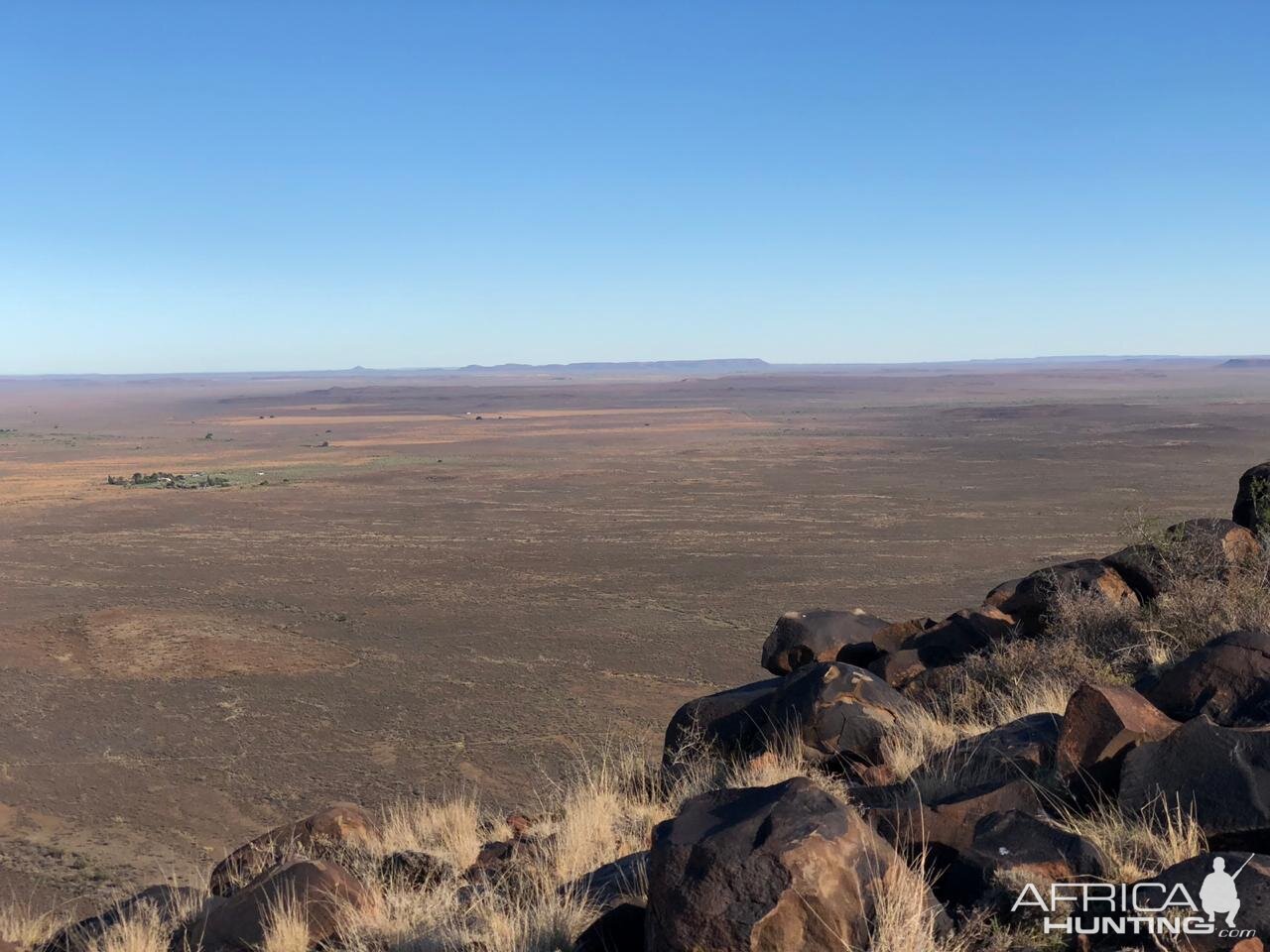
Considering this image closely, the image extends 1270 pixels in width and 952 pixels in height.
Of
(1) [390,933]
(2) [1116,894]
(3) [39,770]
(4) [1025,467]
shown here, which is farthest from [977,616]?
(4) [1025,467]

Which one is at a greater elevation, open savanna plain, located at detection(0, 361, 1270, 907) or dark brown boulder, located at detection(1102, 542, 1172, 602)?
dark brown boulder, located at detection(1102, 542, 1172, 602)

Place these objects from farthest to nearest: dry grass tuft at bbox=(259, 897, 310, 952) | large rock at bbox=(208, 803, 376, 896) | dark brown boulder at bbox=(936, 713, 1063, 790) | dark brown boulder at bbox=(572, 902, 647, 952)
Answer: large rock at bbox=(208, 803, 376, 896) < dark brown boulder at bbox=(936, 713, 1063, 790) < dry grass tuft at bbox=(259, 897, 310, 952) < dark brown boulder at bbox=(572, 902, 647, 952)

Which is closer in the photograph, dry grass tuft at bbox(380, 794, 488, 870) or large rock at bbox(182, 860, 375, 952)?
large rock at bbox(182, 860, 375, 952)

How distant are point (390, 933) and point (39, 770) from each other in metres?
10.7

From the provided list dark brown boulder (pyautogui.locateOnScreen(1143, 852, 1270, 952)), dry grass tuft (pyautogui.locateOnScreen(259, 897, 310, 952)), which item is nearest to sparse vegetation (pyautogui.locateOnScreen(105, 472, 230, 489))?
dry grass tuft (pyautogui.locateOnScreen(259, 897, 310, 952))

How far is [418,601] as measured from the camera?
75.4ft

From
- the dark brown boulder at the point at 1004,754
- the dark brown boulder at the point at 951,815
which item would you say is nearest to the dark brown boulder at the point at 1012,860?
the dark brown boulder at the point at 951,815

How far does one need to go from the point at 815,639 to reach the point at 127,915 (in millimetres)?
7523

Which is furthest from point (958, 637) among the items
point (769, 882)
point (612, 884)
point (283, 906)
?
point (283, 906)

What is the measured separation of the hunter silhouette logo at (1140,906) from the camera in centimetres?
366

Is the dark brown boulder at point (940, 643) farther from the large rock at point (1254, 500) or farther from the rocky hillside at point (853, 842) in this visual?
the large rock at point (1254, 500)

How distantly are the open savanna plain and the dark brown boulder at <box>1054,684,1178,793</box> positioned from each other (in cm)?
585

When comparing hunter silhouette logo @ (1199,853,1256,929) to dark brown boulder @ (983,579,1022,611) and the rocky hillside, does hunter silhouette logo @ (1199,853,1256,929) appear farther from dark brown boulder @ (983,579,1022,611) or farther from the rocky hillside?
dark brown boulder @ (983,579,1022,611)

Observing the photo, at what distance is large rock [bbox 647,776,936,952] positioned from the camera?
3.77 meters
